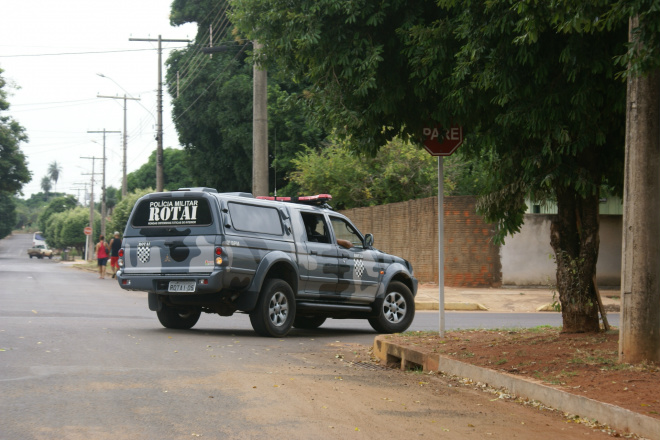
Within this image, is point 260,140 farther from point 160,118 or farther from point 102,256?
point 102,256

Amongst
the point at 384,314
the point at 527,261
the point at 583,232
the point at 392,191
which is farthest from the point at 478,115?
the point at 392,191

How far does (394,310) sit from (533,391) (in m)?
6.92

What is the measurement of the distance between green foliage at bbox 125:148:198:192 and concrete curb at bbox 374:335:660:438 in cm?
3491

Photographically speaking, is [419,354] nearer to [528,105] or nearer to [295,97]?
[528,105]

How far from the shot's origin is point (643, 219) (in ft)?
23.6

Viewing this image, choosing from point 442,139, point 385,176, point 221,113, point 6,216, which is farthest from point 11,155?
point 6,216

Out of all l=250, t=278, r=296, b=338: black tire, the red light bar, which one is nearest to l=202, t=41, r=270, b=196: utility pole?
the red light bar

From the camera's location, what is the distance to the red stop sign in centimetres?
984

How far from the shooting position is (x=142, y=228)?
40.7 ft

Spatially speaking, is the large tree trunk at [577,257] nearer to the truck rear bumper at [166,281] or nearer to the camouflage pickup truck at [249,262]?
the camouflage pickup truck at [249,262]

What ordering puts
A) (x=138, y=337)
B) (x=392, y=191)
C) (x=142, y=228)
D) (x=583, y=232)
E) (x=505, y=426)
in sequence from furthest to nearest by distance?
(x=392, y=191)
(x=142, y=228)
(x=138, y=337)
(x=583, y=232)
(x=505, y=426)

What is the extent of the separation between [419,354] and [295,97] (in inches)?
141

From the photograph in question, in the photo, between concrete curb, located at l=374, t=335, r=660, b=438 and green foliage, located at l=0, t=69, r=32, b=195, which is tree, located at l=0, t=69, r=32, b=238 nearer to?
green foliage, located at l=0, t=69, r=32, b=195

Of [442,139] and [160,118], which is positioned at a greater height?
[160,118]
